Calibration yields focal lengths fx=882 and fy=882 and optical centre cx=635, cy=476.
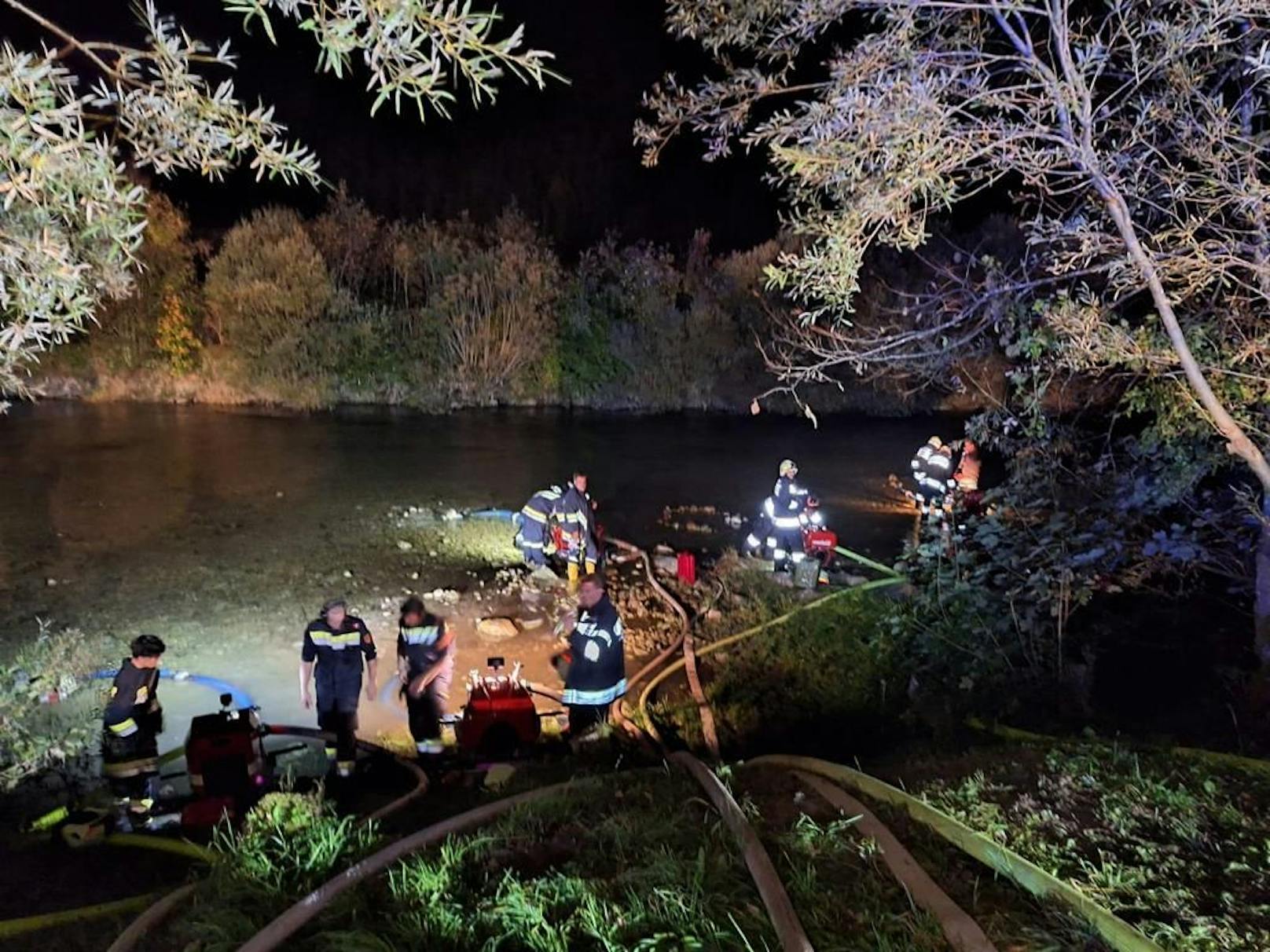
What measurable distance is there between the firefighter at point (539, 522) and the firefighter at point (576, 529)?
15 cm

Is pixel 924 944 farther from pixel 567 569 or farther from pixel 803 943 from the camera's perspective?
pixel 567 569

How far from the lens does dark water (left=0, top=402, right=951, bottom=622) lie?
11586 millimetres

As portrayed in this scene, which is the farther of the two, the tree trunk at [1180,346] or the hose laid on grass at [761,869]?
the tree trunk at [1180,346]

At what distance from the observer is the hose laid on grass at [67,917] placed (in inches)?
146

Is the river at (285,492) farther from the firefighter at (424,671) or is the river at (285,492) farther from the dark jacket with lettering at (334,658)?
the firefighter at (424,671)

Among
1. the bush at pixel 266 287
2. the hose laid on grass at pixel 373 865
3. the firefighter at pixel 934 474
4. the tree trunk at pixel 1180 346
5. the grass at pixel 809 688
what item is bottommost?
the grass at pixel 809 688

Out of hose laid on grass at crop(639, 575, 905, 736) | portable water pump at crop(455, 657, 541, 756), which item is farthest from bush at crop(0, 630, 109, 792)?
hose laid on grass at crop(639, 575, 905, 736)

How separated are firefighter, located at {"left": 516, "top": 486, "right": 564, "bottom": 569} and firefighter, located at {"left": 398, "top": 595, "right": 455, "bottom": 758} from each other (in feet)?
13.0

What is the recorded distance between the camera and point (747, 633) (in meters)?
8.28

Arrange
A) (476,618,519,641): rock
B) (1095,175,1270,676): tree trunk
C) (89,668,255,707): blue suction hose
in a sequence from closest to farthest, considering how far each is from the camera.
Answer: (1095,175,1270,676): tree trunk, (89,668,255,707): blue suction hose, (476,618,519,641): rock

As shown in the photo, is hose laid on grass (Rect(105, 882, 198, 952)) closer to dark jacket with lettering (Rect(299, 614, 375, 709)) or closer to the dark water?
dark jacket with lettering (Rect(299, 614, 375, 709))

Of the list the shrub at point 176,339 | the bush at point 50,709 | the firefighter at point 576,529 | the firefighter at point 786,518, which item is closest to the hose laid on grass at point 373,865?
the bush at point 50,709

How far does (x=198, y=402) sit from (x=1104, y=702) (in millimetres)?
27845

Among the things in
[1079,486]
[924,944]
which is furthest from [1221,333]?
[924,944]
